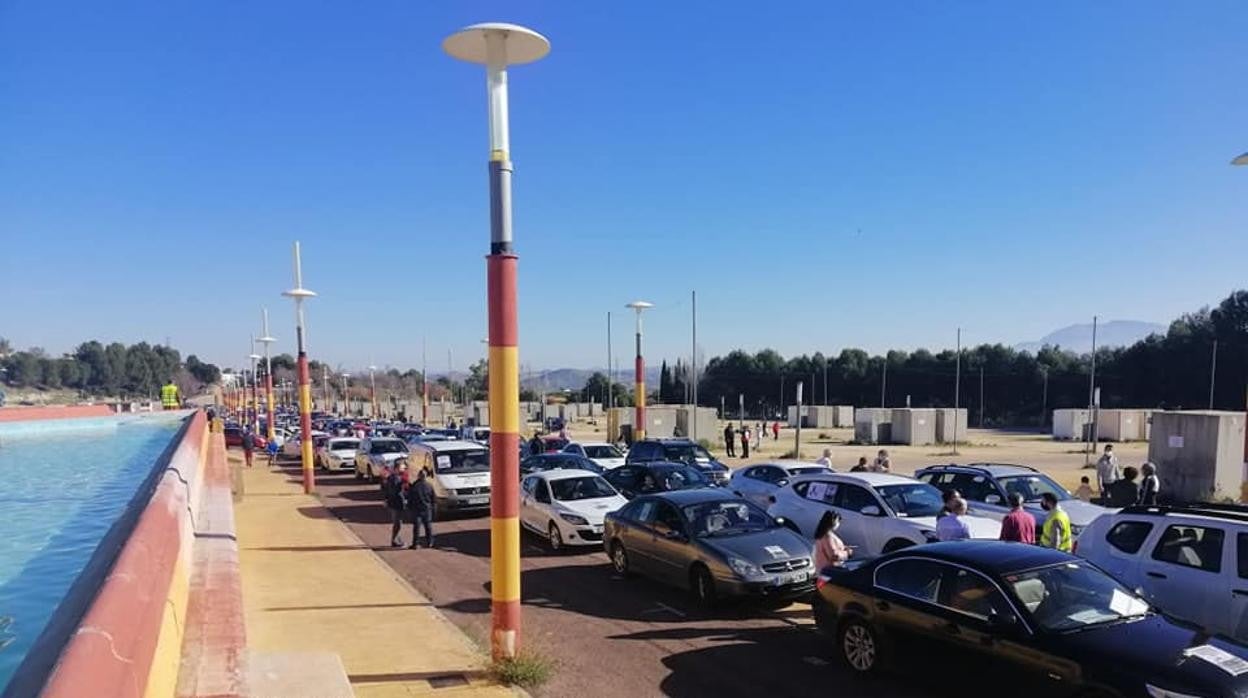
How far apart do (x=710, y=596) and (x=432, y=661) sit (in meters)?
3.79

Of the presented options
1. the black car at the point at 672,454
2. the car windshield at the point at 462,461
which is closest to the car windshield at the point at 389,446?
the car windshield at the point at 462,461

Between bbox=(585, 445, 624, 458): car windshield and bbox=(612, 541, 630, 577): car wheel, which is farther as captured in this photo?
bbox=(585, 445, 624, 458): car windshield

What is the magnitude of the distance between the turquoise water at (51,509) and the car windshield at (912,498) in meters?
10.5

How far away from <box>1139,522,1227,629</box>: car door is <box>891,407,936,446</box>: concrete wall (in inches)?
1620

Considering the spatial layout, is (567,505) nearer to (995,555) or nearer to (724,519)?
(724,519)

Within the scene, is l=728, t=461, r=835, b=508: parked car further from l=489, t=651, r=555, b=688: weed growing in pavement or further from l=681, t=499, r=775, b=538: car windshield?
l=489, t=651, r=555, b=688: weed growing in pavement

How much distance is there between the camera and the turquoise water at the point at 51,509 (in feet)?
47.3

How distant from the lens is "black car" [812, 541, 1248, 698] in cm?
→ 602

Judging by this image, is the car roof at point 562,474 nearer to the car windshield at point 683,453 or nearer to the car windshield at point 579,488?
the car windshield at point 579,488

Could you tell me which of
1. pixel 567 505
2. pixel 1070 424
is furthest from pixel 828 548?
pixel 1070 424

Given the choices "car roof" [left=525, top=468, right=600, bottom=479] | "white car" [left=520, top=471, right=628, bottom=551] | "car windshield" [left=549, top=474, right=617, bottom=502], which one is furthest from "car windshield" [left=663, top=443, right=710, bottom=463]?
"car windshield" [left=549, top=474, right=617, bottom=502]

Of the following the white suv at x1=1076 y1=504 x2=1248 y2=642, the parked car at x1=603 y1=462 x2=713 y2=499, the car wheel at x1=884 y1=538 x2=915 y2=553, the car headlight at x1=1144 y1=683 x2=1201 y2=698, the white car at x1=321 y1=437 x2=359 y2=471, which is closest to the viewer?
the car headlight at x1=1144 y1=683 x2=1201 y2=698

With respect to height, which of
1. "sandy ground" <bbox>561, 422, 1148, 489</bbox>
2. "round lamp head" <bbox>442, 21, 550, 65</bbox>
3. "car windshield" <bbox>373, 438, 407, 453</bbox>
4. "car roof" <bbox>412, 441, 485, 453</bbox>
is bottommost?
"sandy ground" <bbox>561, 422, 1148, 489</bbox>

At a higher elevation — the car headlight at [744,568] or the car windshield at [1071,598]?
the car windshield at [1071,598]
